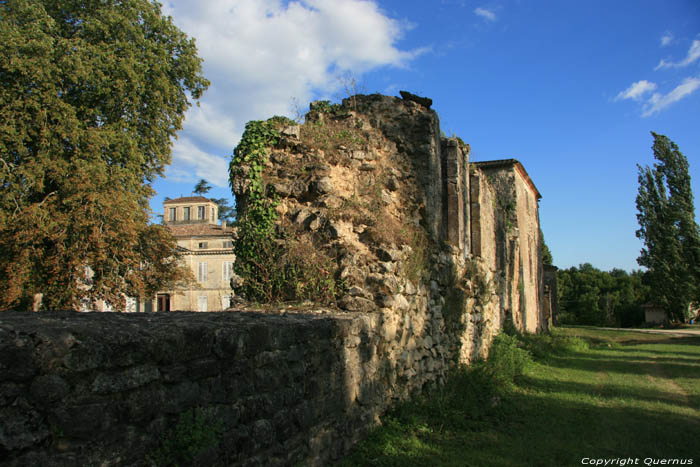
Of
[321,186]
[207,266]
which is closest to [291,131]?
[321,186]

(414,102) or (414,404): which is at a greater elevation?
(414,102)

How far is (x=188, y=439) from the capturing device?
2719mm

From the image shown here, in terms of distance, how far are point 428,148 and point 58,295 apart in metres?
13.3

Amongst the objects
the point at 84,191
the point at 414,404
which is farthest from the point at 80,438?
the point at 84,191

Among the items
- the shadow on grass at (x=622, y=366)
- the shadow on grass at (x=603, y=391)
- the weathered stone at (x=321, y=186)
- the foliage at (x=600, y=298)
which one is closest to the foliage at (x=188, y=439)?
the weathered stone at (x=321, y=186)

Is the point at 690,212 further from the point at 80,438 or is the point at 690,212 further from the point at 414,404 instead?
the point at 80,438

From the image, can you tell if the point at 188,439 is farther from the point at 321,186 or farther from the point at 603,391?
the point at 603,391

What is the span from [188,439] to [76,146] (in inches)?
625

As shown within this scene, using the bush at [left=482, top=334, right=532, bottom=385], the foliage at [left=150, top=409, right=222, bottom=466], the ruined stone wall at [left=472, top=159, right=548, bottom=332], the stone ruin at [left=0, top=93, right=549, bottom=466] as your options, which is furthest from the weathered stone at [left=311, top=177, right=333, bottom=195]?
the ruined stone wall at [left=472, top=159, right=548, bottom=332]

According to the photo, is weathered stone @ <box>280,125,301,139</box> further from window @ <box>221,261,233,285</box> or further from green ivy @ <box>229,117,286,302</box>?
window @ <box>221,261,233,285</box>

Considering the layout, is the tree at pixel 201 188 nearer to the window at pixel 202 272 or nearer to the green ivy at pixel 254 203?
the window at pixel 202 272

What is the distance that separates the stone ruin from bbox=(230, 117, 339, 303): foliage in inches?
5.1

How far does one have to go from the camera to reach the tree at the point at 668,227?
1337 inches

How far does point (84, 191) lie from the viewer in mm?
14984
